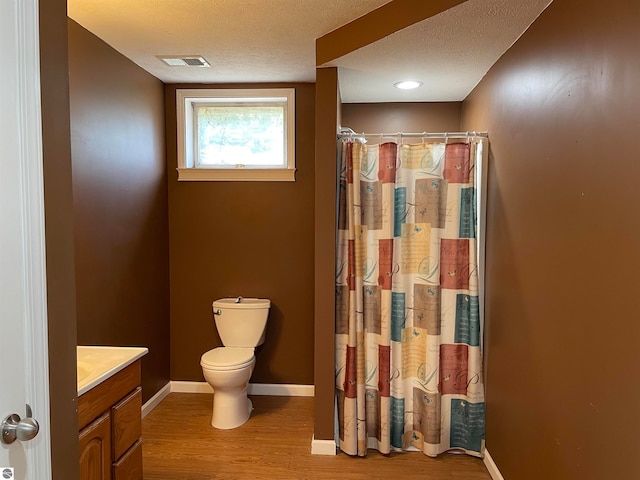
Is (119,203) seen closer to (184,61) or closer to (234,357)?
(184,61)

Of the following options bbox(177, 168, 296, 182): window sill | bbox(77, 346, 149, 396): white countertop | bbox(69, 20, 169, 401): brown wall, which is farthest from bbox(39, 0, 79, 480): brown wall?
bbox(177, 168, 296, 182): window sill

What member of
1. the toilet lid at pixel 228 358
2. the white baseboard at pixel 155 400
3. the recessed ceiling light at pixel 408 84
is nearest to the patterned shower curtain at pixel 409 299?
the recessed ceiling light at pixel 408 84

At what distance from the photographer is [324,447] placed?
8.29 feet

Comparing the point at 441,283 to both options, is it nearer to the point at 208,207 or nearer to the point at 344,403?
the point at 344,403

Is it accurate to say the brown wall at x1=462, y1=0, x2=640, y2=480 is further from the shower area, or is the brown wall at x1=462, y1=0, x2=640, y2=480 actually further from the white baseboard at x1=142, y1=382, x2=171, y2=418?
the white baseboard at x1=142, y1=382, x2=171, y2=418

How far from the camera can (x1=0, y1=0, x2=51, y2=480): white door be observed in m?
0.85

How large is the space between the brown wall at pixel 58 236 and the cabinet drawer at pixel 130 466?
64 cm

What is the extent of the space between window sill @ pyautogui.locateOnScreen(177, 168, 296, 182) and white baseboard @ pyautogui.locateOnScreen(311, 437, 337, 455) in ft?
6.02

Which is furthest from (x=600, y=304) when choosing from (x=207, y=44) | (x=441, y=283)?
(x=207, y=44)

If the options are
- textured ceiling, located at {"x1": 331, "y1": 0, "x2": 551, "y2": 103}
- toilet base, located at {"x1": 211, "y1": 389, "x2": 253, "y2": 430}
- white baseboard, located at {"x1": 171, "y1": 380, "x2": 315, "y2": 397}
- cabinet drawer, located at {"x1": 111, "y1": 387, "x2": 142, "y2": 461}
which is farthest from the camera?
white baseboard, located at {"x1": 171, "y1": 380, "x2": 315, "y2": 397}

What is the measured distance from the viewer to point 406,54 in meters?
2.23

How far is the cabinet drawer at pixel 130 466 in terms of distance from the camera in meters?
1.67

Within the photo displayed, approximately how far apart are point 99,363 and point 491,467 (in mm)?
2064

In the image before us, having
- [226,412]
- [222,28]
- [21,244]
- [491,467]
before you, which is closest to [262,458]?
[226,412]
